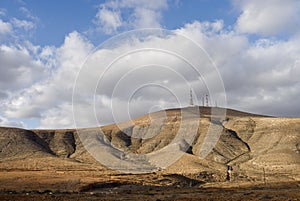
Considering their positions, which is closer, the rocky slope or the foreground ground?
the foreground ground

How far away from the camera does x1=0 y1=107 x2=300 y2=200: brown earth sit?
249 ft

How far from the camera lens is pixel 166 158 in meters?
131

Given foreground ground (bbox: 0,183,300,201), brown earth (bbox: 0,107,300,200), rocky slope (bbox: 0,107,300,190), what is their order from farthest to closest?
rocky slope (bbox: 0,107,300,190), brown earth (bbox: 0,107,300,200), foreground ground (bbox: 0,183,300,201)

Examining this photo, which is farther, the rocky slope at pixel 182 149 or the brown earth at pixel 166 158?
the rocky slope at pixel 182 149

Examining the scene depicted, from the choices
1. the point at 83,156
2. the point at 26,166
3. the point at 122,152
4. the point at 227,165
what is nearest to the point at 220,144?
the point at 227,165

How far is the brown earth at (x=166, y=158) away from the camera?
75794 millimetres

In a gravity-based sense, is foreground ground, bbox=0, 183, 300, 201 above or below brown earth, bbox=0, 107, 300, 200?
below

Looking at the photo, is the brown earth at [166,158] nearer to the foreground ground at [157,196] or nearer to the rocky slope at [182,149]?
the rocky slope at [182,149]

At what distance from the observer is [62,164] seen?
117 metres

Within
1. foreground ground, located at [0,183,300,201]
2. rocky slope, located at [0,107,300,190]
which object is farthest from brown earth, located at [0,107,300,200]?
foreground ground, located at [0,183,300,201]

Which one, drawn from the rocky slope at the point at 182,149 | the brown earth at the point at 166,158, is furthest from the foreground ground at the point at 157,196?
the rocky slope at the point at 182,149

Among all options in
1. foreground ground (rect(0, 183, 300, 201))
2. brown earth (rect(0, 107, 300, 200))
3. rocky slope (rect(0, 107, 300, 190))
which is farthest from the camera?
rocky slope (rect(0, 107, 300, 190))

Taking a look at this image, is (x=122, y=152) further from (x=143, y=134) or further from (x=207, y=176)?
(x=207, y=176)

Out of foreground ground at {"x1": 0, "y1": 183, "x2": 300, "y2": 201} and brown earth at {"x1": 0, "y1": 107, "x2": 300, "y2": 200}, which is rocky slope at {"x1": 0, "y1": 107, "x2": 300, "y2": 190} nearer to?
brown earth at {"x1": 0, "y1": 107, "x2": 300, "y2": 200}
